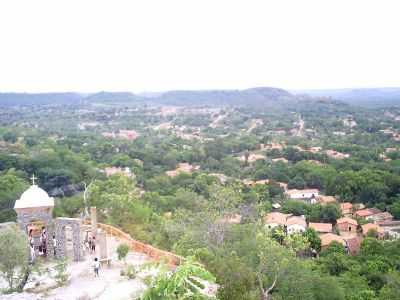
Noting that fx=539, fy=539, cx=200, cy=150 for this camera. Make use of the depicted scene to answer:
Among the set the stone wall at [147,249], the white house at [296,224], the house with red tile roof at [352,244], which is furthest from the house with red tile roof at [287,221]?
the stone wall at [147,249]

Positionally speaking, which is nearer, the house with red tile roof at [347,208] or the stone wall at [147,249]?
the stone wall at [147,249]

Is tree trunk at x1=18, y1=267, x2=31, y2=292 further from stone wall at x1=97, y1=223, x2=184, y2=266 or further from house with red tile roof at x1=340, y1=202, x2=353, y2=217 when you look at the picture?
house with red tile roof at x1=340, y1=202, x2=353, y2=217

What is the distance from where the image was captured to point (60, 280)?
13062 millimetres

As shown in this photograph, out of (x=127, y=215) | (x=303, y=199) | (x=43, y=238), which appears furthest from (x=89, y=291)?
A: (x=303, y=199)

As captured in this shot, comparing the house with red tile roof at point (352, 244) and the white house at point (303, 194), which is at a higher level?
the house with red tile roof at point (352, 244)

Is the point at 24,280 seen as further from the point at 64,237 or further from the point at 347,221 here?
the point at 347,221

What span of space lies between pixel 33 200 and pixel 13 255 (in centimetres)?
234

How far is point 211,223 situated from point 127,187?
7.68 m

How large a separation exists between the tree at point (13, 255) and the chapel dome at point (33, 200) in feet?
5.07

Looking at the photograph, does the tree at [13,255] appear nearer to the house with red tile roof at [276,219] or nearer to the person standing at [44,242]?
the person standing at [44,242]

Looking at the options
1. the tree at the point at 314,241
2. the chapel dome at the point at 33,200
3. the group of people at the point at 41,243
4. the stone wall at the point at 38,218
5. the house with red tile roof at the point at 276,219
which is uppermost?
the chapel dome at the point at 33,200

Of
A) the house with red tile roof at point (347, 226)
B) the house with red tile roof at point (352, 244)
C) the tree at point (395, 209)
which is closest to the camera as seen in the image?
the house with red tile roof at point (352, 244)

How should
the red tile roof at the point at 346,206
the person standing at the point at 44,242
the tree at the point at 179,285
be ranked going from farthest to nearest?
the red tile roof at the point at 346,206 < the person standing at the point at 44,242 < the tree at the point at 179,285

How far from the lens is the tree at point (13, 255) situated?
1266cm
